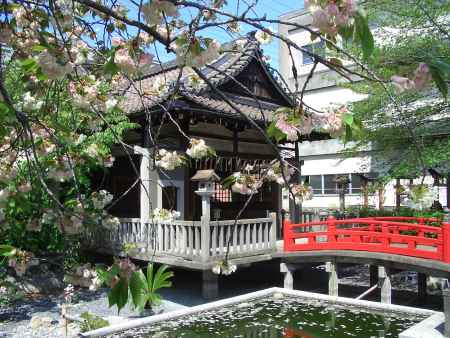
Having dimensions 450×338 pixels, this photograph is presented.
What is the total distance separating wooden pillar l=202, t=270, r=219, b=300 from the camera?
31.8 feet

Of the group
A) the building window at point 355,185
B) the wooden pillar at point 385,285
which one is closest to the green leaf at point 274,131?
the wooden pillar at point 385,285

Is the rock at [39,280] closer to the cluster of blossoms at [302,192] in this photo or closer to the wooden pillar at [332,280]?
the wooden pillar at [332,280]

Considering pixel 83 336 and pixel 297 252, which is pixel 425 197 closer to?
pixel 83 336

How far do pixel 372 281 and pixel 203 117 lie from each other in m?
6.19

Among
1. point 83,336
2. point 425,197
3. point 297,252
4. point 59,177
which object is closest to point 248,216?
point 297,252

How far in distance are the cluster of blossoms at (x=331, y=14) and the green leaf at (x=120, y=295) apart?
1.37 m

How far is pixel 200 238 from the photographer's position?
9.80 meters

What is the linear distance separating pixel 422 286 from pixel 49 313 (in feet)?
27.3

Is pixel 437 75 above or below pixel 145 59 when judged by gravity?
below

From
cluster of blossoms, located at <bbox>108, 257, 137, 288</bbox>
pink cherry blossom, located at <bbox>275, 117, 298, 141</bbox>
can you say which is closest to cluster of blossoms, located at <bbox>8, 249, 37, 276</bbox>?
cluster of blossoms, located at <bbox>108, 257, 137, 288</bbox>

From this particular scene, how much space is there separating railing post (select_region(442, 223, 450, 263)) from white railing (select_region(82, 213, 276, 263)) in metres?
3.67

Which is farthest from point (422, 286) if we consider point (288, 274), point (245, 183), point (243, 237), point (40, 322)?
point (245, 183)

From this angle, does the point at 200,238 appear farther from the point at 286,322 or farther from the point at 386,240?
the point at 386,240

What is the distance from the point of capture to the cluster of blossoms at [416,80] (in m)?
1.79
